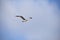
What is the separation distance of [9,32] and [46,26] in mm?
680

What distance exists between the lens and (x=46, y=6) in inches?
67.7

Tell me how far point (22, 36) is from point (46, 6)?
69 cm

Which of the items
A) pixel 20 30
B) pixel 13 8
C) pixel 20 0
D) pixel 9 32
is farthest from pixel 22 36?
pixel 20 0

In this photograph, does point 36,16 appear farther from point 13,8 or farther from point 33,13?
point 13,8

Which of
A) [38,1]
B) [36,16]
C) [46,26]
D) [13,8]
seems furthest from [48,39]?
[13,8]

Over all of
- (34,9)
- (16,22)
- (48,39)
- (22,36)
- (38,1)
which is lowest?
(48,39)

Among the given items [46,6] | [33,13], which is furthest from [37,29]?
[46,6]

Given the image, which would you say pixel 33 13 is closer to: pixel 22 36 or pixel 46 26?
pixel 46 26

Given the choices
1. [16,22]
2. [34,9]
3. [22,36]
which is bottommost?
[22,36]

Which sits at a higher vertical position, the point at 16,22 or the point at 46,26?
the point at 16,22

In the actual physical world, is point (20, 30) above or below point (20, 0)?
below

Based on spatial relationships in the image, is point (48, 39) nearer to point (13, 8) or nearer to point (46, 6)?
point (46, 6)

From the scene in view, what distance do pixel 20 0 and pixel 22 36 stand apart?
0.65m

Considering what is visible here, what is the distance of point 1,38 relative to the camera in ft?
5.81
